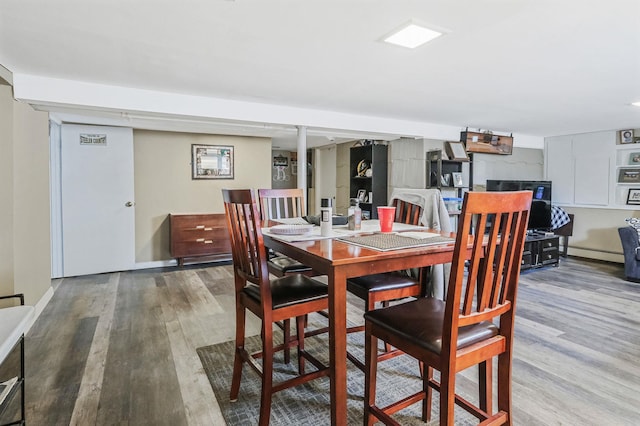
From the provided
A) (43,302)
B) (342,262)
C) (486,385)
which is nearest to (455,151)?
(486,385)

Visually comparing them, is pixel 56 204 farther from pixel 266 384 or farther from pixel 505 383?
pixel 505 383

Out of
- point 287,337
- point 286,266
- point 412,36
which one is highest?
point 412,36

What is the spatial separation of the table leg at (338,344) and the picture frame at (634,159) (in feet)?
20.4

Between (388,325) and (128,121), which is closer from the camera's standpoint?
(388,325)

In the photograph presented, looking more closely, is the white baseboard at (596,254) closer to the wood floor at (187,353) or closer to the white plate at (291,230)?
the wood floor at (187,353)

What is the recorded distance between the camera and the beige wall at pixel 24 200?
2.73 metres

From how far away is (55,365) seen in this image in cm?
232

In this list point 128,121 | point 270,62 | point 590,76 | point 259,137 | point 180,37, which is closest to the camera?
point 180,37

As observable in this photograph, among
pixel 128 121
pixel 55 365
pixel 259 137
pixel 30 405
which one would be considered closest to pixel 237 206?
pixel 30 405

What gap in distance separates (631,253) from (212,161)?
580 centimetres

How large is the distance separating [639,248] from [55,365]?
6058mm

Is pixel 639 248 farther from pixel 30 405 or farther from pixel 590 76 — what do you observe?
pixel 30 405

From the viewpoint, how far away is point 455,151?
543 centimetres

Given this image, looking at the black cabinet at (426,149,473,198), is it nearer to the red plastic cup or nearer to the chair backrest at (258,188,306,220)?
the chair backrest at (258,188,306,220)
